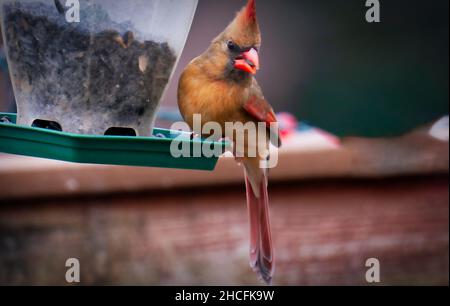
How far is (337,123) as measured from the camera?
4.89 metres

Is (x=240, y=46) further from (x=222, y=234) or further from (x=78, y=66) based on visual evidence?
(x=222, y=234)

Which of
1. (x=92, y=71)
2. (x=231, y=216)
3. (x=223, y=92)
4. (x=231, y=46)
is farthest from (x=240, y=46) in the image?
(x=231, y=216)

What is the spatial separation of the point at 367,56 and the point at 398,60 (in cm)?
24

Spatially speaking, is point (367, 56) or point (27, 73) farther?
point (367, 56)

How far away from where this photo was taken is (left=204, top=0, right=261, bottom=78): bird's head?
1.96m

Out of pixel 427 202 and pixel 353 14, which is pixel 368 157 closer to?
pixel 427 202

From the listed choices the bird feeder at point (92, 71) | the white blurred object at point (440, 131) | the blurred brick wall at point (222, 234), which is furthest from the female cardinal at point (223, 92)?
the white blurred object at point (440, 131)

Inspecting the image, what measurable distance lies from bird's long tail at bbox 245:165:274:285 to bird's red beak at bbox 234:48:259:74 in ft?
1.64

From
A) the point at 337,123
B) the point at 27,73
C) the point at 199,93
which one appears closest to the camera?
the point at 27,73

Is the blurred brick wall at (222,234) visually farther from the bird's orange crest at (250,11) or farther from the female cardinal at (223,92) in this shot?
the bird's orange crest at (250,11)

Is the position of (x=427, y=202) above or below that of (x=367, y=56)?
below

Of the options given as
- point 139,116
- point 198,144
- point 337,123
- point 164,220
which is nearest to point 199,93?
point 139,116

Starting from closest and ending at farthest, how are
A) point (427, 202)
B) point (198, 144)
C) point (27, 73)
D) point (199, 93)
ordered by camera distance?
1. point (198, 144)
2. point (27, 73)
3. point (199, 93)
4. point (427, 202)

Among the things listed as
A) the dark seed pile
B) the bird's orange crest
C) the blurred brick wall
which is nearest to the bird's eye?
the bird's orange crest
